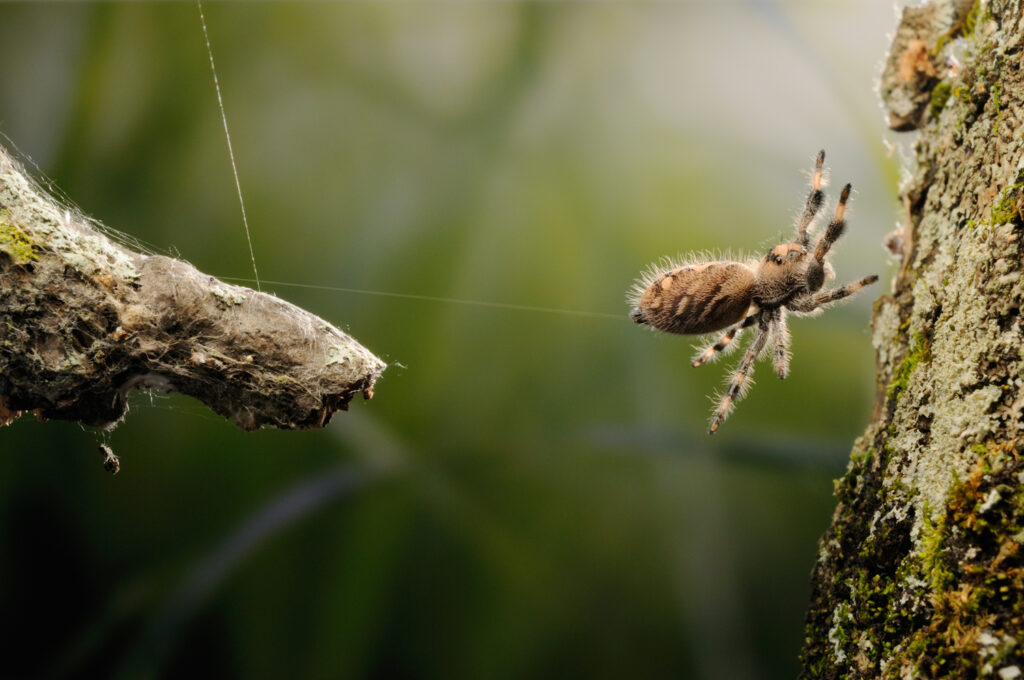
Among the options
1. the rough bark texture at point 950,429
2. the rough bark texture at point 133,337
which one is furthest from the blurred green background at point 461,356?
the rough bark texture at point 133,337

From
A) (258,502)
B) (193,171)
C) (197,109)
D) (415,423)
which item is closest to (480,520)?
(415,423)

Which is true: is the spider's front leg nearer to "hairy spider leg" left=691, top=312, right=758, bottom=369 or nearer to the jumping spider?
the jumping spider

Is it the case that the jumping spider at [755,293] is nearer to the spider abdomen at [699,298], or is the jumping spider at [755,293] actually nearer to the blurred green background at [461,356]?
the spider abdomen at [699,298]

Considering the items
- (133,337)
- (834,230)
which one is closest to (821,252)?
(834,230)

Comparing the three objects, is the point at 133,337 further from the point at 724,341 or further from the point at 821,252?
the point at 821,252

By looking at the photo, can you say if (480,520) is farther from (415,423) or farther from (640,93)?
(640,93)

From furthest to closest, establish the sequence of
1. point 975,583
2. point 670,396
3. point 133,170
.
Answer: point 670,396 < point 133,170 < point 975,583
